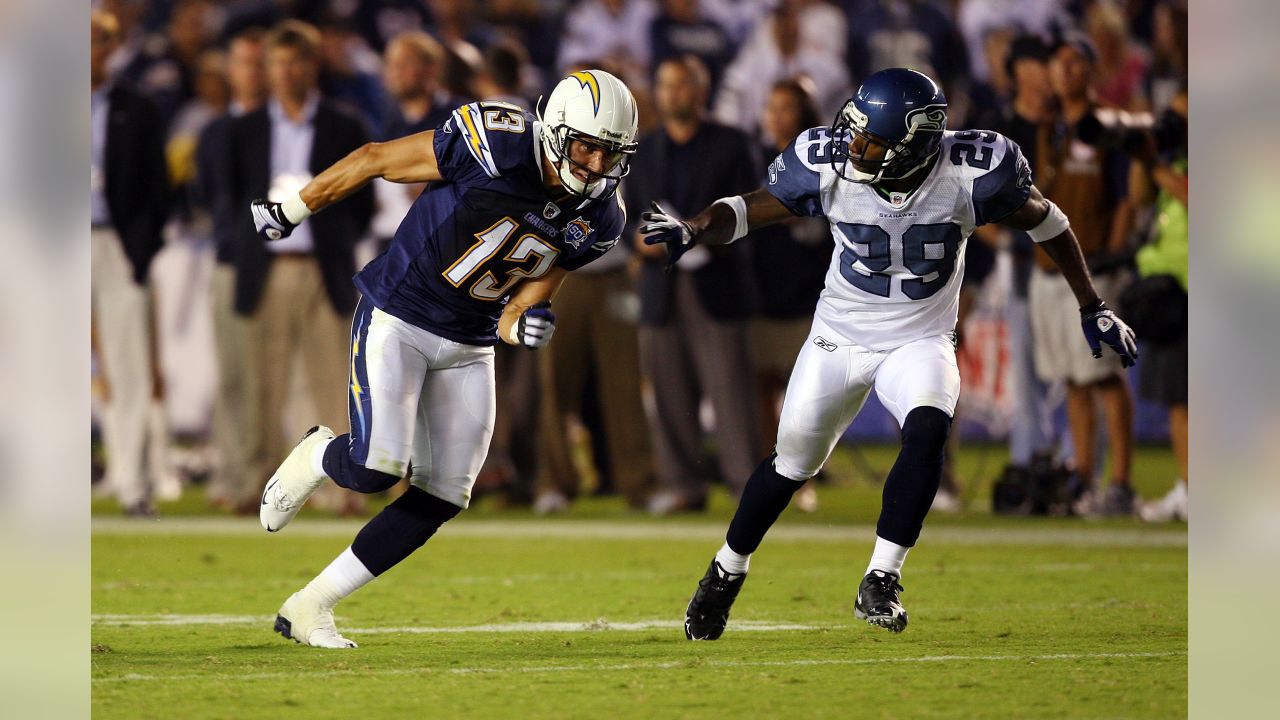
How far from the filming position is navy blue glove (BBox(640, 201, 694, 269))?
4.66 m

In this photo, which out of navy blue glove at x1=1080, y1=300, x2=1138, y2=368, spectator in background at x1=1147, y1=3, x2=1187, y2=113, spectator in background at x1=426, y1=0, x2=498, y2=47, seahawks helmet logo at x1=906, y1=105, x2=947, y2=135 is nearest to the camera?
seahawks helmet logo at x1=906, y1=105, x2=947, y2=135

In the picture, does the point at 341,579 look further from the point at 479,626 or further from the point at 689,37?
the point at 689,37

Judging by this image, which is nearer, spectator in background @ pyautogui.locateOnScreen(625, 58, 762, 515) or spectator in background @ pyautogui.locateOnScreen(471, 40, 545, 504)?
spectator in background @ pyautogui.locateOnScreen(625, 58, 762, 515)

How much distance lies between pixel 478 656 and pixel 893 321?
1.55 m

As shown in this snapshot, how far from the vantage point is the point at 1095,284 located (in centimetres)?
835

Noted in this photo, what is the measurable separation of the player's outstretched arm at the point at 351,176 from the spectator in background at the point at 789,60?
481 cm

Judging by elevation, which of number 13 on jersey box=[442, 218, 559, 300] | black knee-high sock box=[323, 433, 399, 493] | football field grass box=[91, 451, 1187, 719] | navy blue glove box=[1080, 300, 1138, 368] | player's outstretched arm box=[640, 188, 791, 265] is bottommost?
football field grass box=[91, 451, 1187, 719]

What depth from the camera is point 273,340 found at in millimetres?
8547

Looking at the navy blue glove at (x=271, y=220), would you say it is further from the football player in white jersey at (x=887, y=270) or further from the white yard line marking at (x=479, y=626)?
the white yard line marking at (x=479, y=626)

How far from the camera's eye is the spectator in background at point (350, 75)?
1034 cm

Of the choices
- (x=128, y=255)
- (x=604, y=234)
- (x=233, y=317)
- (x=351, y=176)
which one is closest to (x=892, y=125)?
(x=604, y=234)

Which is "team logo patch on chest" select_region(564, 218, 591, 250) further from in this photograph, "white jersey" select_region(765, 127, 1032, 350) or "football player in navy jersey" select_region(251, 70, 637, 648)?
"white jersey" select_region(765, 127, 1032, 350)

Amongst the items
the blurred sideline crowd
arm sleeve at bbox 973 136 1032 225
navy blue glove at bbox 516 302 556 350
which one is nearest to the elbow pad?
arm sleeve at bbox 973 136 1032 225
